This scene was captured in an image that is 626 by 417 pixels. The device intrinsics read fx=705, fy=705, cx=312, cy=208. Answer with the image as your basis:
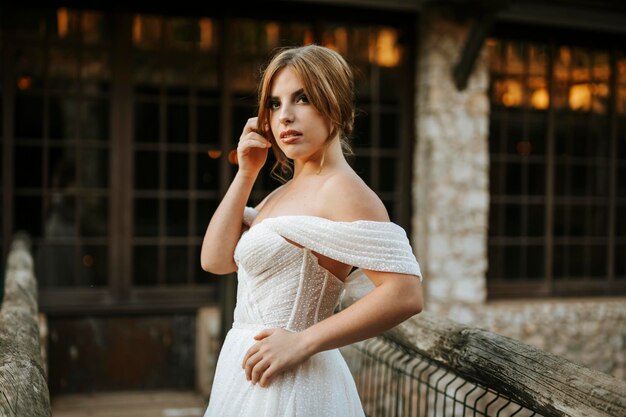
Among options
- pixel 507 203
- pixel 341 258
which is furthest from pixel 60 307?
pixel 341 258

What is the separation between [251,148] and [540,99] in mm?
5207

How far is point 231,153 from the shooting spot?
18.3 feet

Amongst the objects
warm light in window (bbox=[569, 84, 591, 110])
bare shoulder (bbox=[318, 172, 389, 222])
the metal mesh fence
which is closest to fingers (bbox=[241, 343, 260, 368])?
bare shoulder (bbox=[318, 172, 389, 222])

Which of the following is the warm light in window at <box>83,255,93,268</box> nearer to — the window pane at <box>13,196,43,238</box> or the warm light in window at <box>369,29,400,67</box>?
the window pane at <box>13,196,43,238</box>

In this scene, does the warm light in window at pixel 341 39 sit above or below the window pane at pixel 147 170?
above

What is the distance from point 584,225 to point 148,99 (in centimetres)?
413

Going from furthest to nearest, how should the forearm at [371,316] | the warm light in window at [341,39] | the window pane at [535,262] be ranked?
1. the window pane at [535,262]
2. the warm light in window at [341,39]
3. the forearm at [371,316]

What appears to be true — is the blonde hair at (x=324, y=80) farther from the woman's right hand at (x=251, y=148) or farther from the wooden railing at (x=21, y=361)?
the wooden railing at (x=21, y=361)

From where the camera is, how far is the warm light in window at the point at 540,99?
20.9 feet

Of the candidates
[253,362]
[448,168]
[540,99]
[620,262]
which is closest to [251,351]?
[253,362]

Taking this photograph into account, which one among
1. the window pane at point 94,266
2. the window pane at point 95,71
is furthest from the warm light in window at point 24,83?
the window pane at point 94,266

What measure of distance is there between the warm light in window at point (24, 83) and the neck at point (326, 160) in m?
4.20

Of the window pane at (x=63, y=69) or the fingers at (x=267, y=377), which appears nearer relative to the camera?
the fingers at (x=267, y=377)

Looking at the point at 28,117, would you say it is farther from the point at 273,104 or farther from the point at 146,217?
the point at 273,104
